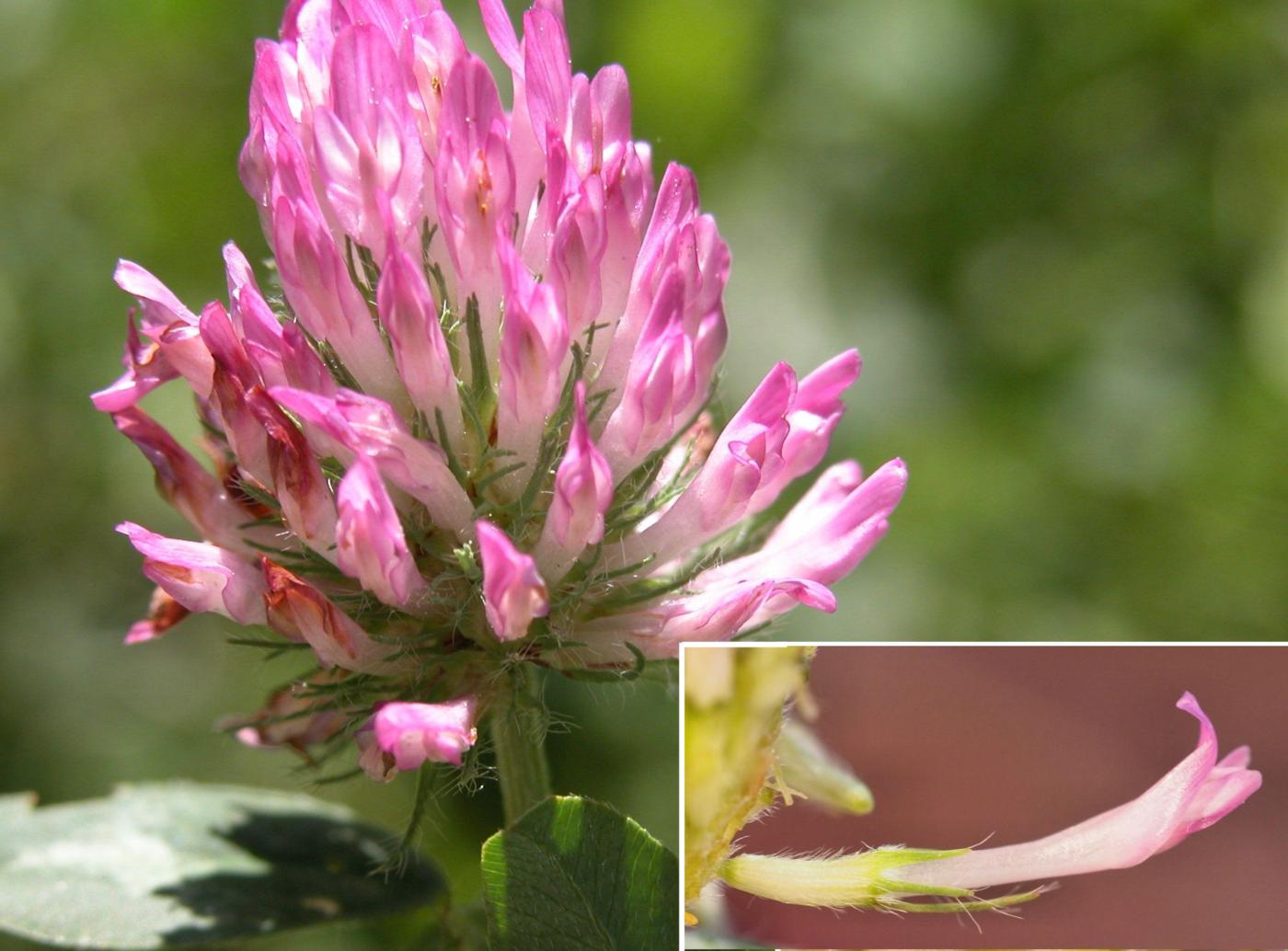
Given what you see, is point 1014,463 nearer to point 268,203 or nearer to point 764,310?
point 764,310

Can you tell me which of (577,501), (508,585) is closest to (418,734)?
(508,585)

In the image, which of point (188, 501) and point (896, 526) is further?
point (896, 526)

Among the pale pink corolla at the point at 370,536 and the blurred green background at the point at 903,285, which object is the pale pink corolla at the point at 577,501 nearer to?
the pale pink corolla at the point at 370,536

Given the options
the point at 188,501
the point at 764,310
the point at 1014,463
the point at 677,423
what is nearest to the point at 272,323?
the point at 188,501

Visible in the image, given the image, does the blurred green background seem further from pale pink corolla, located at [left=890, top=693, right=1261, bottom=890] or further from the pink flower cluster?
pale pink corolla, located at [left=890, top=693, right=1261, bottom=890]

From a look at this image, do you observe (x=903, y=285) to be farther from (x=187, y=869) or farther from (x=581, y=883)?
(x=581, y=883)

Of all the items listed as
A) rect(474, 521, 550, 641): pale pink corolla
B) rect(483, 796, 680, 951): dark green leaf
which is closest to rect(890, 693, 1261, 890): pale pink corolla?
rect(483, 796, 680, 951): dark green leaf
